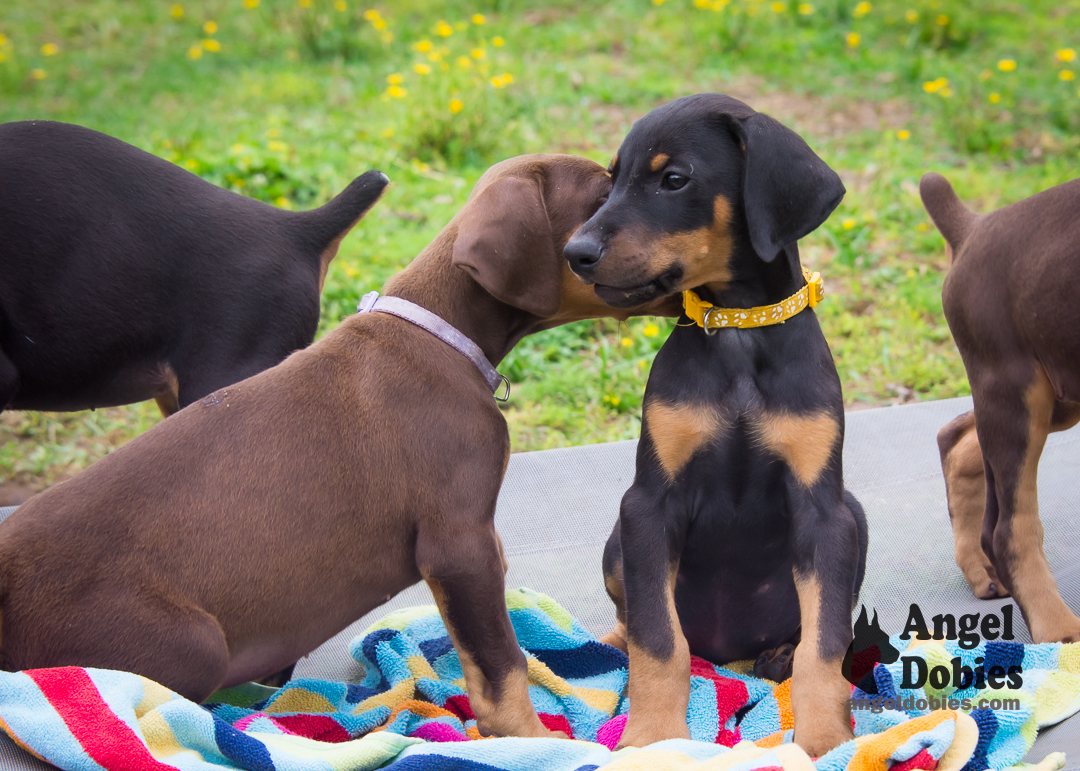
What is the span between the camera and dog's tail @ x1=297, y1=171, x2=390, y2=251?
3.42 m

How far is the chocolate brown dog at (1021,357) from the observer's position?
3.01 metres

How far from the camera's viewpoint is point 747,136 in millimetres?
2584

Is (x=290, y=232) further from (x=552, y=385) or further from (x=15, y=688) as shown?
(x=552, y=385)

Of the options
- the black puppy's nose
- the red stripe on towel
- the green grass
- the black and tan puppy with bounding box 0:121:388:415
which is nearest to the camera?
the red stripe on towel

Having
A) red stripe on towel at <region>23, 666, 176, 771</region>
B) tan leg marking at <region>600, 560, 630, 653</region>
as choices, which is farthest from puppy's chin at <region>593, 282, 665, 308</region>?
red stripe on towel at <region>23, 666, 176, 771</region>

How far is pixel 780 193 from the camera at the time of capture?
2547mm

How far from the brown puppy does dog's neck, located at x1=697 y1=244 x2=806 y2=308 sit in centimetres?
38

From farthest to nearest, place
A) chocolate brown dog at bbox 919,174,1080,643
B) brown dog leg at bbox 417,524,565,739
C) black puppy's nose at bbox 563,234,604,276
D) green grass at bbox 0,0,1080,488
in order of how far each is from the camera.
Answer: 1. green grass at bbox 0,0,1080,488
2. chocolate brown dog at bbox 919,174,1080,643
3. brown dog leg at bbox 417,524,565,739
4. black puppy's nose at bbox 563,234,604,276

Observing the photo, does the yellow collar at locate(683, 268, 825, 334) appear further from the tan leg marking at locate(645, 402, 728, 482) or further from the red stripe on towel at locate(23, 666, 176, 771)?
the red stripe on towel at locate(23, 666, 176, 771)

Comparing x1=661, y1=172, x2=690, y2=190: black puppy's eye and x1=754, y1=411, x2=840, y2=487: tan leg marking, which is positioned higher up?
x1=661, y1=172, x2=690, y2=190: black puppy's eye

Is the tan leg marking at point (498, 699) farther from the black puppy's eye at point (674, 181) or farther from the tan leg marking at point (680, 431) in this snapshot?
the black puppy's eye at point (674, 181)

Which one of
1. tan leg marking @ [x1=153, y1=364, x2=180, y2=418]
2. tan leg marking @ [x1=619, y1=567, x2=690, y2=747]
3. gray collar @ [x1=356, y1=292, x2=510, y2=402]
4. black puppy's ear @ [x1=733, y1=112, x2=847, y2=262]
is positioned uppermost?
black puppy's ear @ [x1=733, y1=112, x2=847, y2=262]
